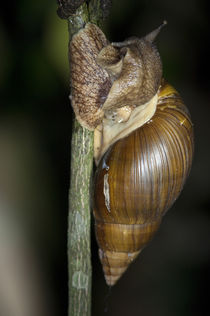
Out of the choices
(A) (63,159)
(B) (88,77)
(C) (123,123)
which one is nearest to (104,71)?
(B) (88,77)

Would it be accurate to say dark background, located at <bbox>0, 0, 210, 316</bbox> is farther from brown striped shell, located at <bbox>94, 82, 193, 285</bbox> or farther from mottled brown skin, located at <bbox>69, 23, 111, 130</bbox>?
mottled brown skin, located at <bbox>69, 23, 111, 130</bbox>

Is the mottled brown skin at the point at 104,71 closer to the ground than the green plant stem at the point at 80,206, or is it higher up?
higher up

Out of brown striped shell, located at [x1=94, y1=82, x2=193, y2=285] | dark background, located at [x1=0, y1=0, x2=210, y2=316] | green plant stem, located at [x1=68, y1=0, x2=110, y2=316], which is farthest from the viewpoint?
dark background, located at [x1=0, y1=0, x2=210, y2=316]

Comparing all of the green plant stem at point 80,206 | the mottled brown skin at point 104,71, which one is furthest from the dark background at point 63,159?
the mottled brown skin at point 104,71

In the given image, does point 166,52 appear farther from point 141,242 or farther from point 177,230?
point 141,242

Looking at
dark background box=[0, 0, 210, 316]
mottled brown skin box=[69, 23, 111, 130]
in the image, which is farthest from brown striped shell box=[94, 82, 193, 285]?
dark background box=[0, 0, 210, 316]

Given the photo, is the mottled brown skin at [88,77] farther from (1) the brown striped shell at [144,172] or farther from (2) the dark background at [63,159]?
(2) the dark background at [63,159]
